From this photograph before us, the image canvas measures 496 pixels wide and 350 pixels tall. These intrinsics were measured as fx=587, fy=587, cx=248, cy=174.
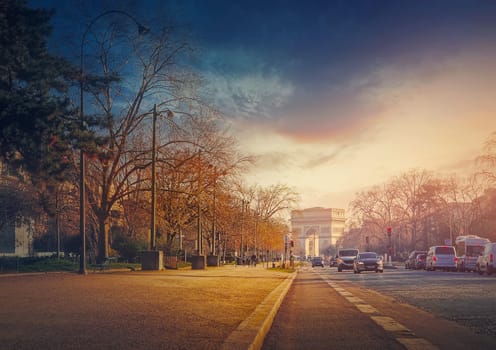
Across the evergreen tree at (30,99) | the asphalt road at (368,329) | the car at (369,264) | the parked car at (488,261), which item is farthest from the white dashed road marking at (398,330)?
the car at (369,264)

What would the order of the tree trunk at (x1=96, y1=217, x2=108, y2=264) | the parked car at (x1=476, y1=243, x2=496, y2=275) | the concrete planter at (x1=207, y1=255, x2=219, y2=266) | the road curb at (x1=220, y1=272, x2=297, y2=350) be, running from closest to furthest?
the road curb at (x1=220, y1=272, x2=297, y2=350), the parked car at (x1=476, y1=243, x2=496, y2=275), the tree trunk at (x1=96, y1=217, x2=108, y2=264), the concrete planter at (x1=207, y1=255, x2=219, y2=266)

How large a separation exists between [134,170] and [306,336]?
2780 cm

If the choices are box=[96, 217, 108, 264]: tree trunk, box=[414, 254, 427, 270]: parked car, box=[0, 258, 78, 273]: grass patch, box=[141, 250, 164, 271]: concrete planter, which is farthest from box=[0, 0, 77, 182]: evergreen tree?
box=[414, 254, 427, 270]: parked car

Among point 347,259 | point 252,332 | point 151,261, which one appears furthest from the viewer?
point 347,259

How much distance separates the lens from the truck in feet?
141

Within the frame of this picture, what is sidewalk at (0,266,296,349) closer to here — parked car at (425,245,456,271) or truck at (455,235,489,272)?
truck at (455,235,489,272)

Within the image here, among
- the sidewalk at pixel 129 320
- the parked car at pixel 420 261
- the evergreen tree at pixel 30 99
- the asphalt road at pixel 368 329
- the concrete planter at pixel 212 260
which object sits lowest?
the parked car at pixel 420 261

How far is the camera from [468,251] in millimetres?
46875

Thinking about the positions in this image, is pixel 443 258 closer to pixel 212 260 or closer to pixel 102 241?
pixel 212 260

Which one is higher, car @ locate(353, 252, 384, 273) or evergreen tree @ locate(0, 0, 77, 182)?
evergreen tree @ locate(0, 0, 77, 182)

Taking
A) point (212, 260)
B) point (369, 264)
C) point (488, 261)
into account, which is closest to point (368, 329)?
point (488, 261)

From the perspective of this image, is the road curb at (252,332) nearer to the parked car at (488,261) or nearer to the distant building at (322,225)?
the parked car at (488,261)

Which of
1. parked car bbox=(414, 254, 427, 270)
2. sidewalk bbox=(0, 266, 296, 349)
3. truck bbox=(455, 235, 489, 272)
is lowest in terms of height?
parked car bbox=(414, 254, 427, 270)

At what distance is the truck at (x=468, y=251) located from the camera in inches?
1688
